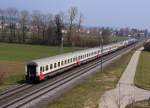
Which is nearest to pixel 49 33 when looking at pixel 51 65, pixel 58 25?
pixel 58 25

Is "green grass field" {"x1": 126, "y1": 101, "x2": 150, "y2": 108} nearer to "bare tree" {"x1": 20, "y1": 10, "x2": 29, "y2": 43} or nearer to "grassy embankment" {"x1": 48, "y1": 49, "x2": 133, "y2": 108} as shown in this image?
"grassy embankment" {"x1": 48, "y1": 49, "x2": 133, "y2": 108}

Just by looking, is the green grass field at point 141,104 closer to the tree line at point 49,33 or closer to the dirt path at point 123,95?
the dirt path at point 123,95

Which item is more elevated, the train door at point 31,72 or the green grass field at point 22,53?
the train door at point 31,72

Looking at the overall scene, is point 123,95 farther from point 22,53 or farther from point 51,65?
point 22,53

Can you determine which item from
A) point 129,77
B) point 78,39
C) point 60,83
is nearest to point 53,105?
point 60,83

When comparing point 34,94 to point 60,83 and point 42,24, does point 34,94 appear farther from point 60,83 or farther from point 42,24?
point 42,24

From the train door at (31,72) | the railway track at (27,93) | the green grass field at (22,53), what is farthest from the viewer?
the green grass field at (22,53)

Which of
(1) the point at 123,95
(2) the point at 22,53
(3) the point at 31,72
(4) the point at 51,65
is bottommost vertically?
(2) the point at 22,53

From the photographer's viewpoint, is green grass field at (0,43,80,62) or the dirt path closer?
the dirt path

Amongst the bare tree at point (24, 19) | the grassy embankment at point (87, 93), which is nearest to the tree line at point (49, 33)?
the bare tree at point (24, 19)

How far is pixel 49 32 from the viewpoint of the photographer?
15438 cm

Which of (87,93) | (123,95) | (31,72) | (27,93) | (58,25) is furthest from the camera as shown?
(58,25)

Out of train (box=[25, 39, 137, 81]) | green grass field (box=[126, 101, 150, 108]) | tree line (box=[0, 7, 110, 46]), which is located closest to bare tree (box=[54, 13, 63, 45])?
tree line (box=[0, 7, 110, 46])

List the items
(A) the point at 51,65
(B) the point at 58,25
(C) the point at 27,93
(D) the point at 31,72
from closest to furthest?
(C) the point at 27,93 < (D) the point at 31,72 < (A) the point at 51,65 < (B) the point at 58,25
